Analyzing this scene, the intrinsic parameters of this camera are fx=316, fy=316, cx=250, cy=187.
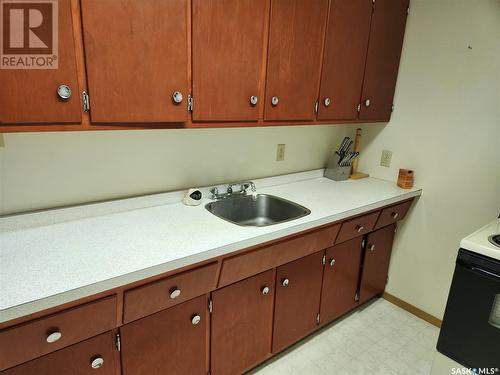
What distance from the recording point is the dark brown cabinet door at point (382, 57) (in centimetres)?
194

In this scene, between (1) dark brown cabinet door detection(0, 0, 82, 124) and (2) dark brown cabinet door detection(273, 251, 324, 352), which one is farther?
(2) dark brown cabinet door detection(273, 251, 324, 352)

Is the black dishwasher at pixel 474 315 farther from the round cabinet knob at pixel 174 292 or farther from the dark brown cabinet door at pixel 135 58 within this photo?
the dark brown cabinet door at pixel 135 58

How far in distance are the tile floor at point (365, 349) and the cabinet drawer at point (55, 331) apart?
108cm

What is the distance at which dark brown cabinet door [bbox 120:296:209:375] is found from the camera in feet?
3.88

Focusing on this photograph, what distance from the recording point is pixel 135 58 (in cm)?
116

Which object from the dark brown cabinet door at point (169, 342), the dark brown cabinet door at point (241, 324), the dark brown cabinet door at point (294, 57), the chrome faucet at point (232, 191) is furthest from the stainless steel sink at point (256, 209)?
the dark brown cabinet door at point (169, 342)

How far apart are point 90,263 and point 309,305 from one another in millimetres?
1266

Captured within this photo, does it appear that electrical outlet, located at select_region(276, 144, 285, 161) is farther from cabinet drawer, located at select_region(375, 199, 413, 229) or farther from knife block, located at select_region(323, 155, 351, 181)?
cabinet drawer, located at select_region(375, 199, 413, 229)

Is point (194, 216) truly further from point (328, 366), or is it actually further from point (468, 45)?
point (468, 45)

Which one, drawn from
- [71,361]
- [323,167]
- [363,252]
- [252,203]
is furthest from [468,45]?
[71,361]

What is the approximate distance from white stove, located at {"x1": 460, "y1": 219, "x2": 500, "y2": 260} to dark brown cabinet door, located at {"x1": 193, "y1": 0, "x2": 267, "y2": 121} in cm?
118

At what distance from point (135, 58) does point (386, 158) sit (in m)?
1.91

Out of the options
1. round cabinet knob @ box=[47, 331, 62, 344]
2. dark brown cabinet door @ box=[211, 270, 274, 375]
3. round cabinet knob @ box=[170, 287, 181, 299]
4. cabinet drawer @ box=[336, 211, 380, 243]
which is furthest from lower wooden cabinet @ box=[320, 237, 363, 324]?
round cabinet knob @ box=[47, 331, 62, 344]

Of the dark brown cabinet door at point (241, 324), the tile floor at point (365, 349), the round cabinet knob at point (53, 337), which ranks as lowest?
the tile floor at point (365, 349)
